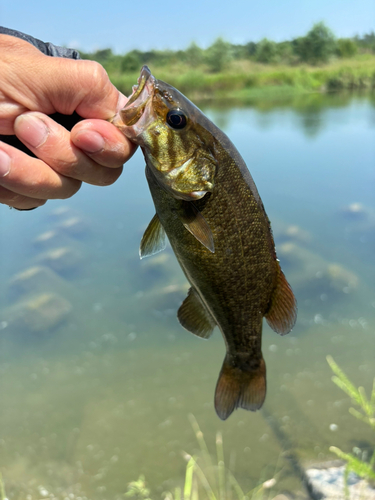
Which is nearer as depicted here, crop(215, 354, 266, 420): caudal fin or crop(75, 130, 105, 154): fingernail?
crop(75, 130, 105, 154): fingernail

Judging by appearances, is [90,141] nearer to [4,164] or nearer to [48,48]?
[4,164]

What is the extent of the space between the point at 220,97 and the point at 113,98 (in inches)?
1441

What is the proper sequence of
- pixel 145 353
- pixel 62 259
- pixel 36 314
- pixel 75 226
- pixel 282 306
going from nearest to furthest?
1. pixel 282 306
2. pixel 145 353
3. pixel 36 314
4. pixel 62 259
5. pixel 75 226

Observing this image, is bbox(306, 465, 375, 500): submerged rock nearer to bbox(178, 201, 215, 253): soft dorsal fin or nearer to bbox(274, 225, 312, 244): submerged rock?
bbox(178, 201, 215, 253): soft dorsal fin

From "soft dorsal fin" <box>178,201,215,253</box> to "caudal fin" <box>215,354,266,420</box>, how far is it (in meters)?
0.73

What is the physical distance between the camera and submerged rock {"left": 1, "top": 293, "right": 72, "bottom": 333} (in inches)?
330

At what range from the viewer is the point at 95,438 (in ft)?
18.9

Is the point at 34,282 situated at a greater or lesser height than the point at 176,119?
lesser

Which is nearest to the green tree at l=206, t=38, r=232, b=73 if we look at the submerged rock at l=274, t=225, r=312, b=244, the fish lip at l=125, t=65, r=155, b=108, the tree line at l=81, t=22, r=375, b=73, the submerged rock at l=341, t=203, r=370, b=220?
the tree line at l=81, t=22, r=375, b=73

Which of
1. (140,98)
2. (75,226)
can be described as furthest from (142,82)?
(75,226)

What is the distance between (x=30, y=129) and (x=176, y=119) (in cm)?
58

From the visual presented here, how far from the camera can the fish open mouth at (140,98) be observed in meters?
1.59

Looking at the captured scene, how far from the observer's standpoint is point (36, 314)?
858cm

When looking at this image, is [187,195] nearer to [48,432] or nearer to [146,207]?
A: [48,432]
